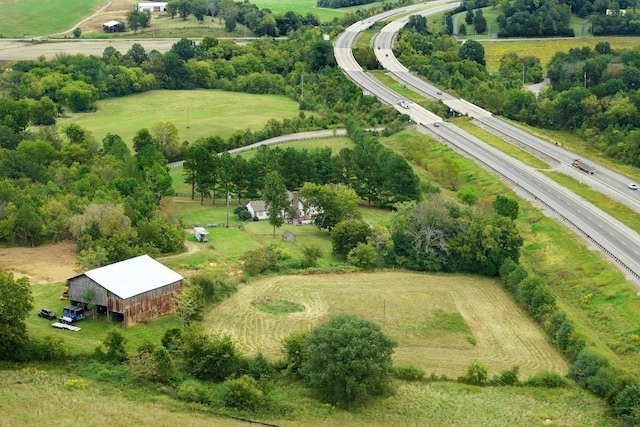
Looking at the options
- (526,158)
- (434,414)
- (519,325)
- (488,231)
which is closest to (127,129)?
(526,158)

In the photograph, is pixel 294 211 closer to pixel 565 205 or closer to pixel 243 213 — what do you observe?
pixel 243 213

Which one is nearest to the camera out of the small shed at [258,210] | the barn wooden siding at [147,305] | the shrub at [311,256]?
the barn wooden siding at [147,305]

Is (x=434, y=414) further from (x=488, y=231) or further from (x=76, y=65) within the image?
(x=76, y=65)

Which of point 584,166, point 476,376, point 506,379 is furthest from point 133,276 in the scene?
point 584,166

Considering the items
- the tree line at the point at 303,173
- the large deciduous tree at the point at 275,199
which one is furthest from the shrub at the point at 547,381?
the tree line at the point at 303,173

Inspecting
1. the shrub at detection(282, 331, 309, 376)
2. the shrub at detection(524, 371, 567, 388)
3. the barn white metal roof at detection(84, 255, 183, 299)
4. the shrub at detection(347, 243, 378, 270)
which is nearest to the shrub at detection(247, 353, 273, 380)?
the shrub at detection(282, 331, 309, 376)

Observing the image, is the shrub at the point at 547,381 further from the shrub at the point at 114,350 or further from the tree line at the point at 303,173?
the tree line at the point at 303,173
